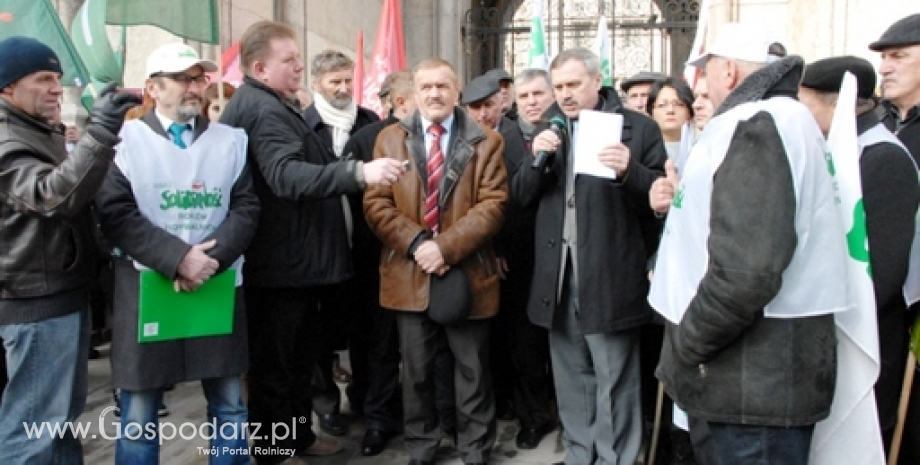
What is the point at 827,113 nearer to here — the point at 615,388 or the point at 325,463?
the point at 615,388

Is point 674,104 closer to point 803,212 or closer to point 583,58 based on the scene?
point 583,58

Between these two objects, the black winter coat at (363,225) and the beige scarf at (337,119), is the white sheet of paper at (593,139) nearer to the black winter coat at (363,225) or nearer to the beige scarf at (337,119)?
the black winter coat at (363,225)

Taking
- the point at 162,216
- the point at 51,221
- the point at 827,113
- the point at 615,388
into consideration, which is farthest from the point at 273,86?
the point at 827,113

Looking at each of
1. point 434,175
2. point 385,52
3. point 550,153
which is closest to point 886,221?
point 550,153

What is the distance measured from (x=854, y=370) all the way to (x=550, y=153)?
1527 mm

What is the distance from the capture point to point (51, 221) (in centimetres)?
278

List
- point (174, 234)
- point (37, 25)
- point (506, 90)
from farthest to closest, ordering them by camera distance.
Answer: point (506, 90) → point (37, 25) → point (174, 234)

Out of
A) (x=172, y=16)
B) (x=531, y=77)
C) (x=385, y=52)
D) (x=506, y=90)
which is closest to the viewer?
(x=172, y=16)

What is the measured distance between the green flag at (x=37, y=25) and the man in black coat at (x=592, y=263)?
2.48m

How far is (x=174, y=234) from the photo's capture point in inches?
120

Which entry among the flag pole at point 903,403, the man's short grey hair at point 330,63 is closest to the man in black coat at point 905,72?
the flag pole at point 903,403

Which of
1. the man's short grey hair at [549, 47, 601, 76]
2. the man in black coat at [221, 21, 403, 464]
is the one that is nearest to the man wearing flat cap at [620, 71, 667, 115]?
the man's short grey hair at [549, 47, 601, 76]

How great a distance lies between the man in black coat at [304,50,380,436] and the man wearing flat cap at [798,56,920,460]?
245cm

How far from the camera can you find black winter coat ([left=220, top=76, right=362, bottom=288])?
11.1 feet
